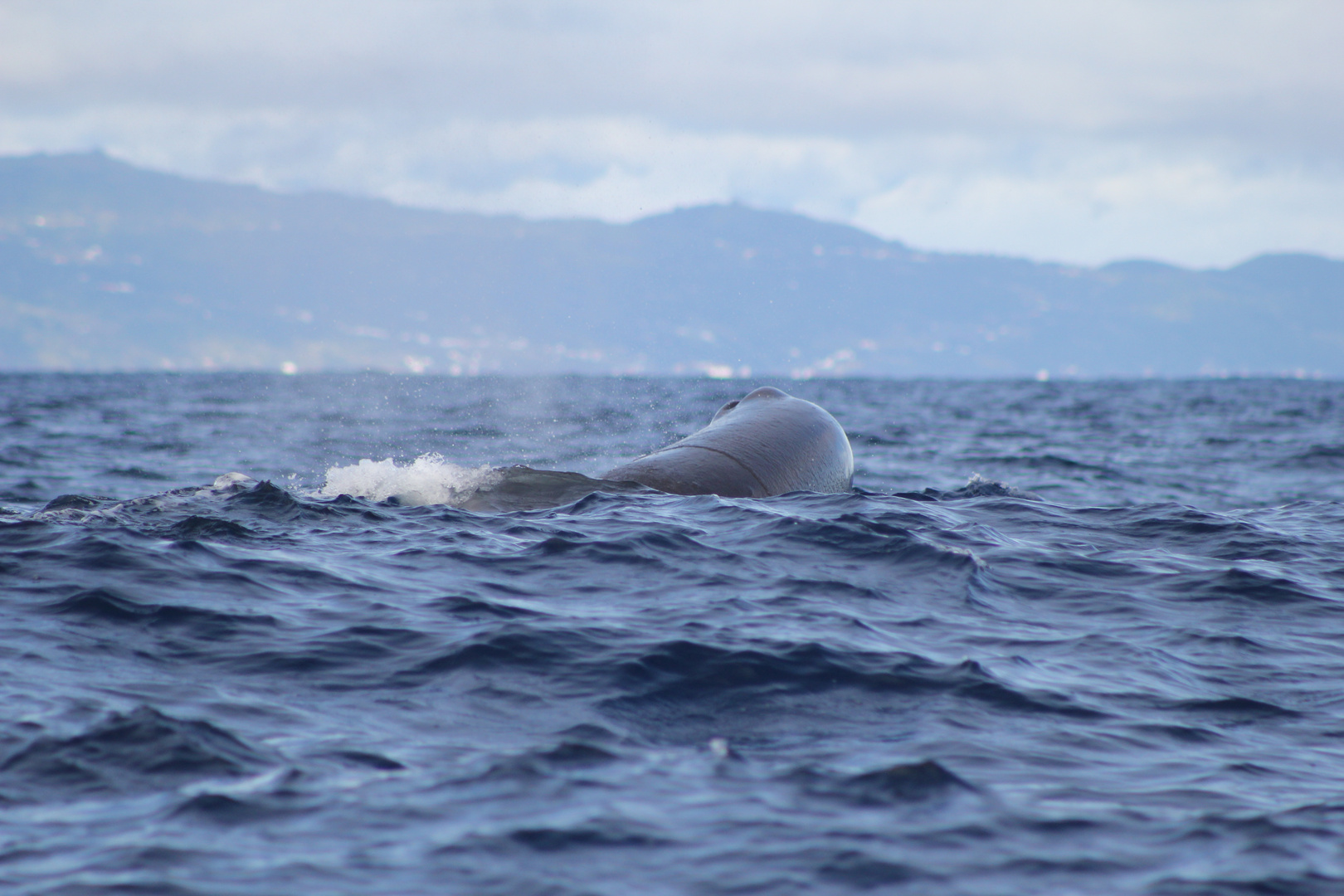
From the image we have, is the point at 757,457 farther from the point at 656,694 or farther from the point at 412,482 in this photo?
the point at 656,694

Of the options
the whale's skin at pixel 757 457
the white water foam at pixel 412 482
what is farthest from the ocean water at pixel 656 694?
the whale's skin at pixel 757 457

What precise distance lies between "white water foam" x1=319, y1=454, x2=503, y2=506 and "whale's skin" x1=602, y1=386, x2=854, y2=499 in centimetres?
169

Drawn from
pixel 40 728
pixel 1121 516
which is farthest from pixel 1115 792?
pixel 1121 516

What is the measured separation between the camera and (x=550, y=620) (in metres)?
8.69

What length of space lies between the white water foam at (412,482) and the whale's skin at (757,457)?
1.69 meters

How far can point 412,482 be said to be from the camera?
580 inches

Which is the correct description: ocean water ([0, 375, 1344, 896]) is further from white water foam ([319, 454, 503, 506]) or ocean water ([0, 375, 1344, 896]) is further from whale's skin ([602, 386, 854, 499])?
whale's skin ([602, 386, 854, 499])

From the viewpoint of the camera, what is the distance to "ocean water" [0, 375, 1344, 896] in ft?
16.9

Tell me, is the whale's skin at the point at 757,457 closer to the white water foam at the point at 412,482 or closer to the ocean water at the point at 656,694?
the ocean water at the point at 656,694

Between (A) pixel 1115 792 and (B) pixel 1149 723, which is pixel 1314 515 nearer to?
(B) pixel 1149 723

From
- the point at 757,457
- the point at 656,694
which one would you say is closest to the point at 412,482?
the point at 757,457

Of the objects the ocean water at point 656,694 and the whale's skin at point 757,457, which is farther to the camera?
the whale's skin at point 757,457

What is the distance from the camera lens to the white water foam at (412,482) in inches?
564

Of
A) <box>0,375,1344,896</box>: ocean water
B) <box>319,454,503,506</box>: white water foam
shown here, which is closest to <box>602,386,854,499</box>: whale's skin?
<box>0,375,1344,896</box>: ocean water
